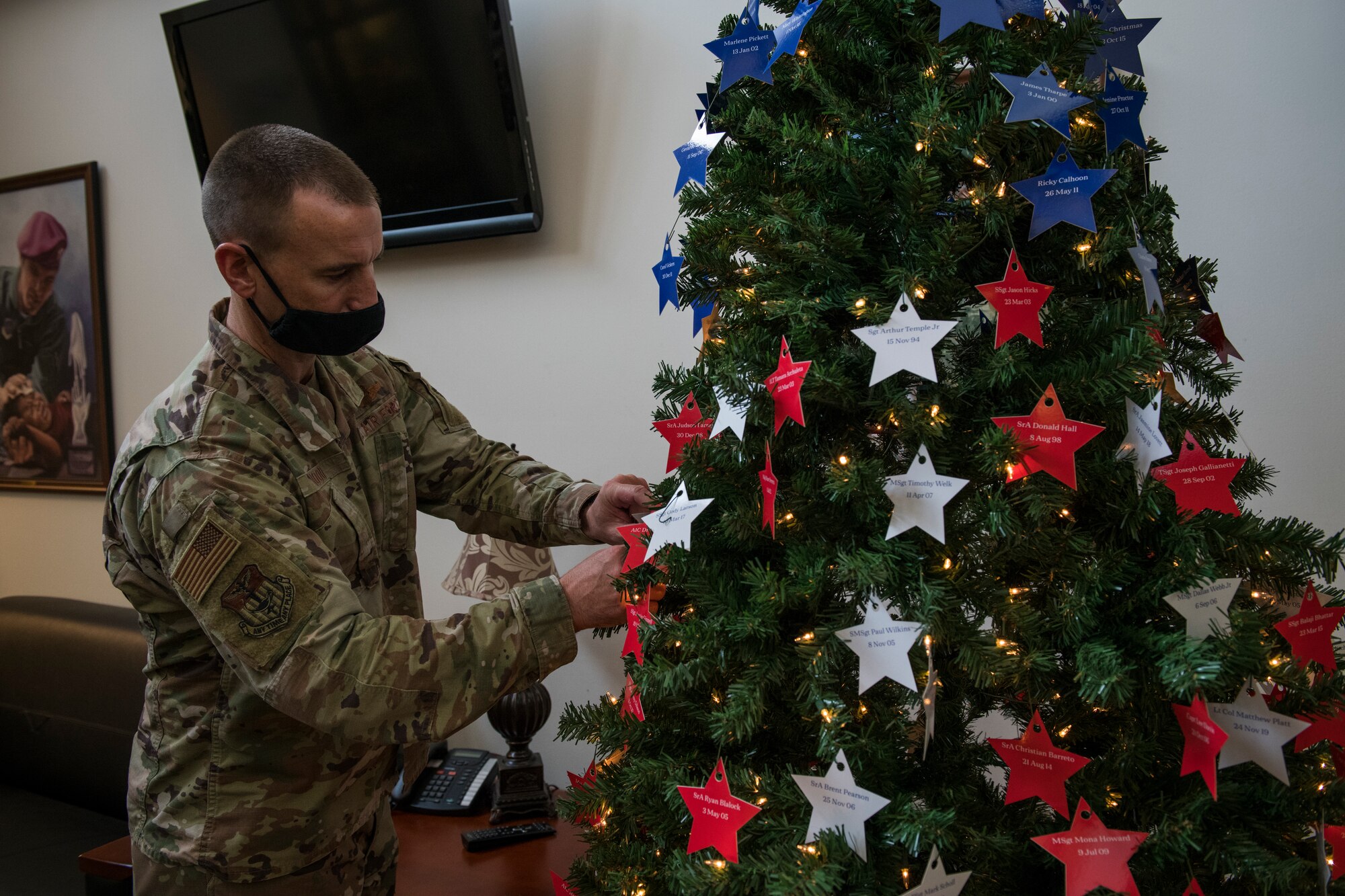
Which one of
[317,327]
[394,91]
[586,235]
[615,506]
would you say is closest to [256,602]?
[317,327]

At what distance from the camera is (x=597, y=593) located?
110cm

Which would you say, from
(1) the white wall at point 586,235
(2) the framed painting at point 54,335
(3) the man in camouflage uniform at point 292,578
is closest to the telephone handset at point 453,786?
(1) the white wall at point 586,235

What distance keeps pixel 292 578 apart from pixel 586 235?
1.20 m

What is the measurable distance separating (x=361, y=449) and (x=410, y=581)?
0.78ft

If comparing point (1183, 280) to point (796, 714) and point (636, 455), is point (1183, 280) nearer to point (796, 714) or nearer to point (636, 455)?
point (796, 714)

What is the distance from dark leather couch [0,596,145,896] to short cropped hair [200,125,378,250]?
1.52 metres

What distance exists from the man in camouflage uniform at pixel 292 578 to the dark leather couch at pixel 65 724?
44.8 inches

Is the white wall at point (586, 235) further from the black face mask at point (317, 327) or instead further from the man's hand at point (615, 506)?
the black face mask at point (317, 327)

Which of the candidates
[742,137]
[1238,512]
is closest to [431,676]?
[742,137]

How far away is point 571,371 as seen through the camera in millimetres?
2084

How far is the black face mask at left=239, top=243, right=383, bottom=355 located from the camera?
1.20 meters

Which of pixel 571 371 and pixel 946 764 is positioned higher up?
pixel 571 371

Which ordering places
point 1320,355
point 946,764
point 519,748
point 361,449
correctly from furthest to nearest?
point 519,748, point 1320,355, point 361,449, point 946,764

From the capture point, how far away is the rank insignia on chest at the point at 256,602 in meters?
1.03
